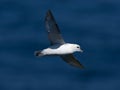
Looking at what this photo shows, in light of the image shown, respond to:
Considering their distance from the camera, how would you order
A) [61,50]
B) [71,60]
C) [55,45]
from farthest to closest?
[71,60] < [55,45] < [61,50]

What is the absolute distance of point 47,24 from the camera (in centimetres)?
3459

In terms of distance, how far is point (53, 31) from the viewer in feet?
114

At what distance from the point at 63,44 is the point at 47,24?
778 millimetres

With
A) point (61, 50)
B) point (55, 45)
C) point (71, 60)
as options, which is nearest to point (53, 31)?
point (55, 45)

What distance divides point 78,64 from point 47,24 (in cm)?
177

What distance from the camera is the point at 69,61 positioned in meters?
35.4

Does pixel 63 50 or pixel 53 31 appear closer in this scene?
pixel 63 50

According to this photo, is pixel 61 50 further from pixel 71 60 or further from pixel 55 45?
pixel 71 60

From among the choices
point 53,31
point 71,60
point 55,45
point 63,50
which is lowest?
point 63,50

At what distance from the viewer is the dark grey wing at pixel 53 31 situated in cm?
3453

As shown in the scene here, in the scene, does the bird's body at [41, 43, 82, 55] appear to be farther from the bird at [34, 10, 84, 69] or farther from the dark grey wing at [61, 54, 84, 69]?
the dark grey wing at [61, 54, 84, 69]

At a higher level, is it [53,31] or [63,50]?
[53,31]

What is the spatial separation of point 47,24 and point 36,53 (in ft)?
3.24

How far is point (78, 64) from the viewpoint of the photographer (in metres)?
35.4
